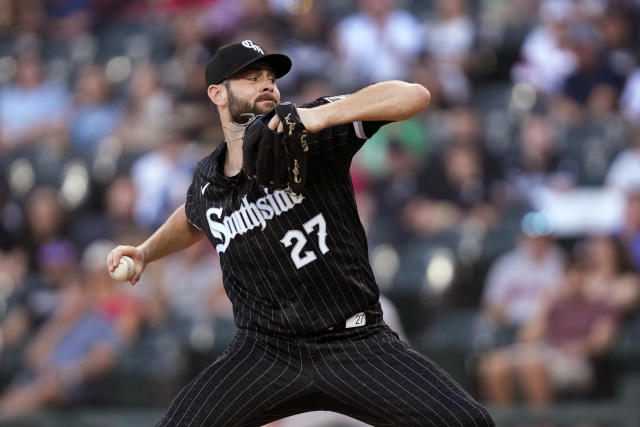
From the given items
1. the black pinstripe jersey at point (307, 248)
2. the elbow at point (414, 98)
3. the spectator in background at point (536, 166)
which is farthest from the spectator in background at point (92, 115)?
the elbow at point (414, 98)

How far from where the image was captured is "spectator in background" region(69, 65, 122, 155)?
1195cm

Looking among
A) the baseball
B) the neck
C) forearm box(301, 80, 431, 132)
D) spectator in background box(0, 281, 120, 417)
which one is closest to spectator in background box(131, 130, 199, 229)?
spectator in background box(0, 281, 120, 417)

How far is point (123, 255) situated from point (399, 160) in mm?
5161

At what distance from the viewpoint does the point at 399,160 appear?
973cm

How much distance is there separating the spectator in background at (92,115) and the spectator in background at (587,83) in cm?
504

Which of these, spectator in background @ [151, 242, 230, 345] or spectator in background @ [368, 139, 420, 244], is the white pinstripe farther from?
spectator in background @ [368, 139, 420, 244]

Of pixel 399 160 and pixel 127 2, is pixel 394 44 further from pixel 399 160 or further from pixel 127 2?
pixel 127 2

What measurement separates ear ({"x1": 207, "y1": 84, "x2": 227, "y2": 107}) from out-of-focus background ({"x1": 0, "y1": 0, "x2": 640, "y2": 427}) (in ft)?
8.60

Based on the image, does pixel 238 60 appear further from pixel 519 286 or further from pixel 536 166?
pixel 536 166

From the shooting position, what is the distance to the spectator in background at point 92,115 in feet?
39.2

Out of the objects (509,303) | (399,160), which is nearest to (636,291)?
(509,303)

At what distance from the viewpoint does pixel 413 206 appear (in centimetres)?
946

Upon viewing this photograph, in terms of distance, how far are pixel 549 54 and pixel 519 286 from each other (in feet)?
9.69

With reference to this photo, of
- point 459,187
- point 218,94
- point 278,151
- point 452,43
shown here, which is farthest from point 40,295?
point 278,151
